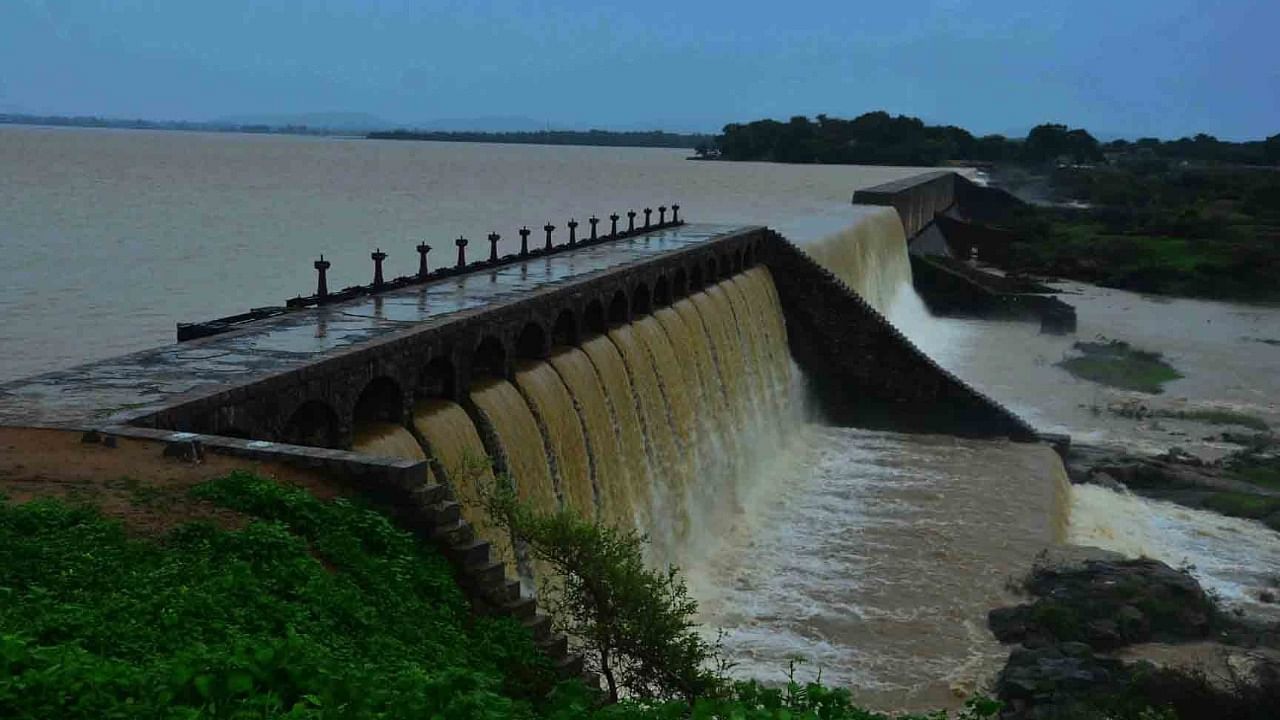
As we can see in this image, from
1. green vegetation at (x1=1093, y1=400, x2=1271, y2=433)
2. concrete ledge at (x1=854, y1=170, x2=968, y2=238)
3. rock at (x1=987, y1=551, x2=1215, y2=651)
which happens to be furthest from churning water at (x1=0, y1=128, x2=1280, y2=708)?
concrete ledge at (x1=854, y1=170, x2=968, y2=238)

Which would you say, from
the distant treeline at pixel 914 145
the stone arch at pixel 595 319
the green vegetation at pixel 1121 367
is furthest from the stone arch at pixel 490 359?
the distant treeline at pixel 914 145

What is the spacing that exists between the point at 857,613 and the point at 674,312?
9.56 metres

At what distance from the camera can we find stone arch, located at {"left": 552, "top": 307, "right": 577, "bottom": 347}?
24.5m

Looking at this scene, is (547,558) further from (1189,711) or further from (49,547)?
(1189,711)

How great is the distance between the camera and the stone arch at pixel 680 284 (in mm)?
31856

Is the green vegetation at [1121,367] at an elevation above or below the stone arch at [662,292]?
below

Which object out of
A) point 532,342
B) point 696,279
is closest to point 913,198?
point 696,279

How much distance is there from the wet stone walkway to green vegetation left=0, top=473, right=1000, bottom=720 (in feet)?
10.2

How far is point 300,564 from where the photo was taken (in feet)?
35.6

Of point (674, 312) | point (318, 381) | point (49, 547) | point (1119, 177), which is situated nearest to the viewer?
point (49, 547)

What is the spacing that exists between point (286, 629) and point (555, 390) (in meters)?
11.6

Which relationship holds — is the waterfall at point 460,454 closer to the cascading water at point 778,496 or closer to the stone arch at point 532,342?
the cascading water at point 778,496

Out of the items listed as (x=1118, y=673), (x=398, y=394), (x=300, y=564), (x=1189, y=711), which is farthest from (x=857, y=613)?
(x=300, y=564)

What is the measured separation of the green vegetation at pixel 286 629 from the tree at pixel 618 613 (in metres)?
0.02
